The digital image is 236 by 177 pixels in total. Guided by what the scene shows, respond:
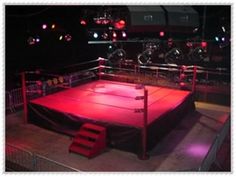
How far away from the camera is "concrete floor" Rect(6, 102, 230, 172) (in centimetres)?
514

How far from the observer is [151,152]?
5.61 meters

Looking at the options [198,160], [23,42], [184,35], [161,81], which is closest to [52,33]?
[23,42]

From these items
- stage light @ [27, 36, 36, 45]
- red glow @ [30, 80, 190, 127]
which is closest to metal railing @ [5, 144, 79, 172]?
red glow @ [30, 80, 190, 127]

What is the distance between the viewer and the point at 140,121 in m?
5.65

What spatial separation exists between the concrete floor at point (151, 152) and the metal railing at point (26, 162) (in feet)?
1.20

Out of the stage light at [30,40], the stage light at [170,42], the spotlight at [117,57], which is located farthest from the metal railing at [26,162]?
the stage light at [170,42]

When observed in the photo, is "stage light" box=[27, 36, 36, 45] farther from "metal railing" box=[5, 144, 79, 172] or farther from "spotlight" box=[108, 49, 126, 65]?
"metal railing" box=[5, 144, 79, 172]

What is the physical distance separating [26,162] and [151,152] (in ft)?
7.40

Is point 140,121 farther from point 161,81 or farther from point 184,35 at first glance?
point 184,35

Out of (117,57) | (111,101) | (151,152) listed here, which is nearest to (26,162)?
(151,152)

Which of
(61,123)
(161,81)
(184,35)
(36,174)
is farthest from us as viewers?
(184,35)

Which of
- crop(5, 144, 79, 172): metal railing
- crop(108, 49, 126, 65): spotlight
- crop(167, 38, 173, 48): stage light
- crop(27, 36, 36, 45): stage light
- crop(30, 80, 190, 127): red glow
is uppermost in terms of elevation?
crop(167, 38, 173, 48): stage light

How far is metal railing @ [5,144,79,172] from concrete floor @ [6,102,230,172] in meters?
0.37

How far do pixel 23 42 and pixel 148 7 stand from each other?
5.34 metres
